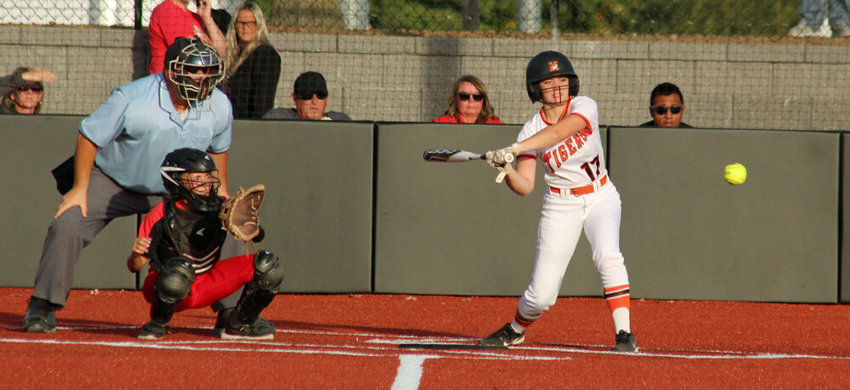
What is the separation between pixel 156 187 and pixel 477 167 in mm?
3506

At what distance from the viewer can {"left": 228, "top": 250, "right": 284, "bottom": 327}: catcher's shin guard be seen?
5734 mm

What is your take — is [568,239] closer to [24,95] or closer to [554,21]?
[554,21]

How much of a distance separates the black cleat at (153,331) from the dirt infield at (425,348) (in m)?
0.07

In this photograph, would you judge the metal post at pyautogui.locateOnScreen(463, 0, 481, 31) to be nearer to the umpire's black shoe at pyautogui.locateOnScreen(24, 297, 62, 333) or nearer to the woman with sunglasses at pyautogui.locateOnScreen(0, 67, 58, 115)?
the woman with sunglasses at pyautogui.locateOnScreen(0, 67, 58, 115)

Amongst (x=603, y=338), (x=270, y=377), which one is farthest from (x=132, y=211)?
(x=603, y=338)

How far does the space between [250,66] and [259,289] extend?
4.37 meters

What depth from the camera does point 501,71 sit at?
12.1 metres

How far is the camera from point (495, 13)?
13.7 meters

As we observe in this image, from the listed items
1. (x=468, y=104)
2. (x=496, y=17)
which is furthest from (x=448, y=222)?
(x=496, y=17)

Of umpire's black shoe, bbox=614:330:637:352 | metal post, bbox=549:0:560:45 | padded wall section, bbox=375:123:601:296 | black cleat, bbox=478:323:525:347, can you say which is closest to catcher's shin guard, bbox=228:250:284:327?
black cleat, bbox=478:323:525:347

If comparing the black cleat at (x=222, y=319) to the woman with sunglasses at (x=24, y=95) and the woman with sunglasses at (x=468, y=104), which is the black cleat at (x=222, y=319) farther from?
the woman with sunglasses at (x=24, y=95)

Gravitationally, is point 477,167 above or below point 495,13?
below

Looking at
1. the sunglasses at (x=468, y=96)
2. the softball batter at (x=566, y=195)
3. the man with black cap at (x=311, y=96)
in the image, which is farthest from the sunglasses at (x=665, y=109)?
the softball batter at (x=566, y=195)

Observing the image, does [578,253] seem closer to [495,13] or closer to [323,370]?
[323,370]
